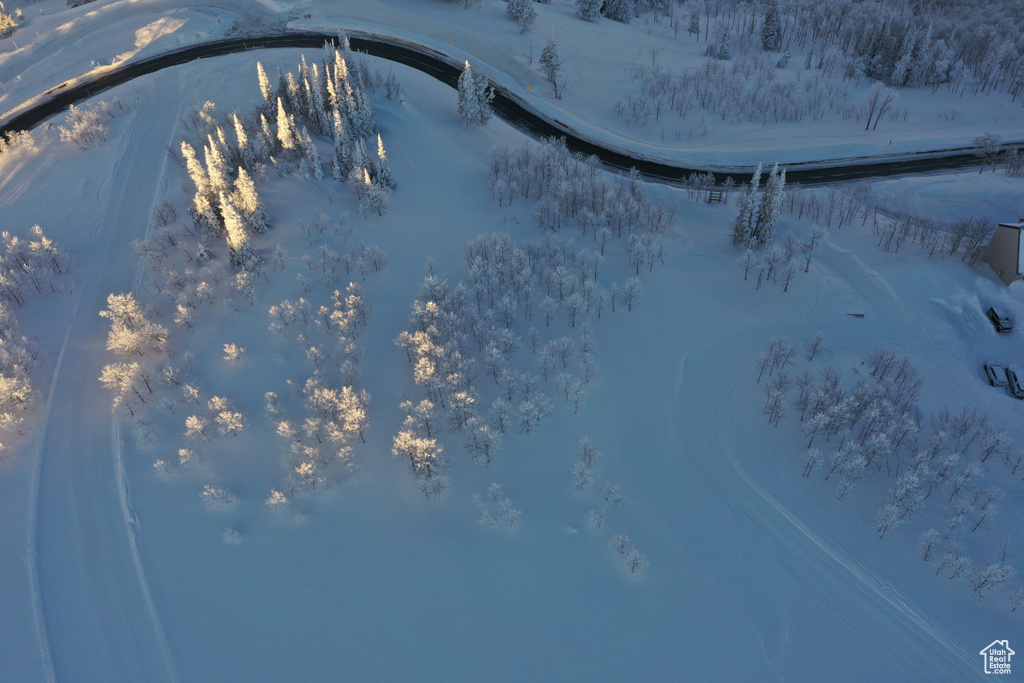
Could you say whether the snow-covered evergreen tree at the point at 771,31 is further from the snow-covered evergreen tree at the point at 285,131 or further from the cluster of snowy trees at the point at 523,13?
the snow-covered evergreen tree at the point at 285,131

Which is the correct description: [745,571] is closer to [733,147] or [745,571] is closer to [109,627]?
[109,627]

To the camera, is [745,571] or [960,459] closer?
[745,571]

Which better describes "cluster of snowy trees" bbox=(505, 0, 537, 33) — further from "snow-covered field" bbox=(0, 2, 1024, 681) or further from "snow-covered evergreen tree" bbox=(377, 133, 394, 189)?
"snow-covered field" bbox=(0, 2, 1024, 681)

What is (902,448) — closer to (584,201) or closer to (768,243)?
(768,243)

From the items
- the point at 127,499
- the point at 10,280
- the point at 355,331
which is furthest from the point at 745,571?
the point at 10,280

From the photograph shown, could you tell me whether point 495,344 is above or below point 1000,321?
above

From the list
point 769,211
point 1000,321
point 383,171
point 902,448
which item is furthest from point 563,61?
point 902,448

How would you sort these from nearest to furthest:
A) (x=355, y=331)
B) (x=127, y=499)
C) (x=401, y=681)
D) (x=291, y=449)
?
(x=401, y=681), (x=127, y=499), (x=291, y=449), (x=355, y=331)
